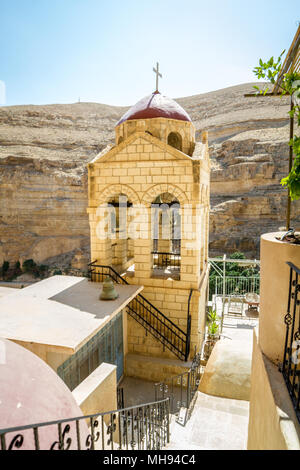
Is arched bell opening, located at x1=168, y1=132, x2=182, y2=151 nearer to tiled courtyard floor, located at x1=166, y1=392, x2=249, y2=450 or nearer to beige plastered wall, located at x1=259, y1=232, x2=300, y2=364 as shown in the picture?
beige plastered wall, located at x1=259, y1=232, x2=300, y2=364

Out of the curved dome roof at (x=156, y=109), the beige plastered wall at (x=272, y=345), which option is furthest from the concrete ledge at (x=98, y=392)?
the curved dome roof at (x=156, y=109)

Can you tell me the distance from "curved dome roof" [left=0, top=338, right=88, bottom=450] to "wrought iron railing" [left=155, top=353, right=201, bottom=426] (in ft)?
13.0

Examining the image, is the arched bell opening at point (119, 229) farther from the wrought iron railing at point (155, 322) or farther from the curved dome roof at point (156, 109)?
the curved dome roof at point (156, 109)

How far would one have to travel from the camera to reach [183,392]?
776cm

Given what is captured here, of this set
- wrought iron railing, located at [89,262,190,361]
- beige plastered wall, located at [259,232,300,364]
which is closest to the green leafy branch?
beige plastered wall, located at [259,232,300,364]

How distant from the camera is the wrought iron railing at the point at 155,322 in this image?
26.8ft

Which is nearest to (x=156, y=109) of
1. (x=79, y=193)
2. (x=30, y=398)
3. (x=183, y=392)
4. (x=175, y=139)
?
(x=175, y=139)

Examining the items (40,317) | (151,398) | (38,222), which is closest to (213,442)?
(151,398)

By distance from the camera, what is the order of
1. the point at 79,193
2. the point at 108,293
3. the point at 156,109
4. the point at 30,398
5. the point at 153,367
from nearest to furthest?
the point at 30,398 → the point at 108,293 → the point at 153,367 → the point at 156,109 → the point at 79,193

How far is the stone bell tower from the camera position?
8141 millimetres

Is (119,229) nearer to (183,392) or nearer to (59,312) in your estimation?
(59,312)

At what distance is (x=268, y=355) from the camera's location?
298 cm

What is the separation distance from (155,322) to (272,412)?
249 inches

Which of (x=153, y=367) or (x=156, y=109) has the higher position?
(x=156, y=109)
